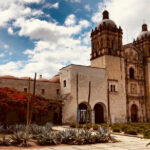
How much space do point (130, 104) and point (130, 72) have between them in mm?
5330

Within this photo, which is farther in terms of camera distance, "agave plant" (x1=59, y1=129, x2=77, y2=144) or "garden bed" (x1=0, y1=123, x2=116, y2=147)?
"agave plant" (x1=59, y1=129, x2=77, y2=144)

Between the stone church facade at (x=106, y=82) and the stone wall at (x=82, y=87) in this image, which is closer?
the stone wall at (x=82, y=87)

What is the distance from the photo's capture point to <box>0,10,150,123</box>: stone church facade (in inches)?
1113

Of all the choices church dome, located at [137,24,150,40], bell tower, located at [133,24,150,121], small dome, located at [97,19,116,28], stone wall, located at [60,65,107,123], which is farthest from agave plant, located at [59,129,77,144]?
church dome, located at [137,24,150,40]

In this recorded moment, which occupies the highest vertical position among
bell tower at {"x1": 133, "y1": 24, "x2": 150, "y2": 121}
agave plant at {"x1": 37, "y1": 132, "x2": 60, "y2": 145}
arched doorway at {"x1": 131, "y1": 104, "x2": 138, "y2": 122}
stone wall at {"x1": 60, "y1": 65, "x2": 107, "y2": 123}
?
bell tower at {"x1": 133, "y1": 24, "x2": 150, "y2": 121}

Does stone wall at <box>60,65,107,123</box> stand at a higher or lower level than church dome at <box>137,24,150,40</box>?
lower

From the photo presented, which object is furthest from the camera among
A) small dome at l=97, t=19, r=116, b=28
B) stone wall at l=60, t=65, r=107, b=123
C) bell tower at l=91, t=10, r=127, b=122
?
small dome at l=97, t=19, r=116, b=28

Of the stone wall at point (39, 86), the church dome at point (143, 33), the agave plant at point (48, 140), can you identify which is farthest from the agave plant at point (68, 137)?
the church dome at point (143, 33)

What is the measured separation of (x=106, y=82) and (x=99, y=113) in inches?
188

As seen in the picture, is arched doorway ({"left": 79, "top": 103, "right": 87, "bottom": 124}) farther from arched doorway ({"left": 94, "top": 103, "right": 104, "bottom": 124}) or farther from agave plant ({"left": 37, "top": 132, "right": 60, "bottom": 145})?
agave plant ({"left": 37, "top": 132, "right": 60, "bottom": 145})

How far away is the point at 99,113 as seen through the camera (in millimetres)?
31578

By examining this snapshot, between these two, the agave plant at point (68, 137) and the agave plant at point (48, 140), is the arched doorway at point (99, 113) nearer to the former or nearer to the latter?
the agave plant at point (68, 137)

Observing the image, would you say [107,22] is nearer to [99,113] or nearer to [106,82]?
[106,82]

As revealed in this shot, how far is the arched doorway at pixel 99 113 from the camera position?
31.2 m
